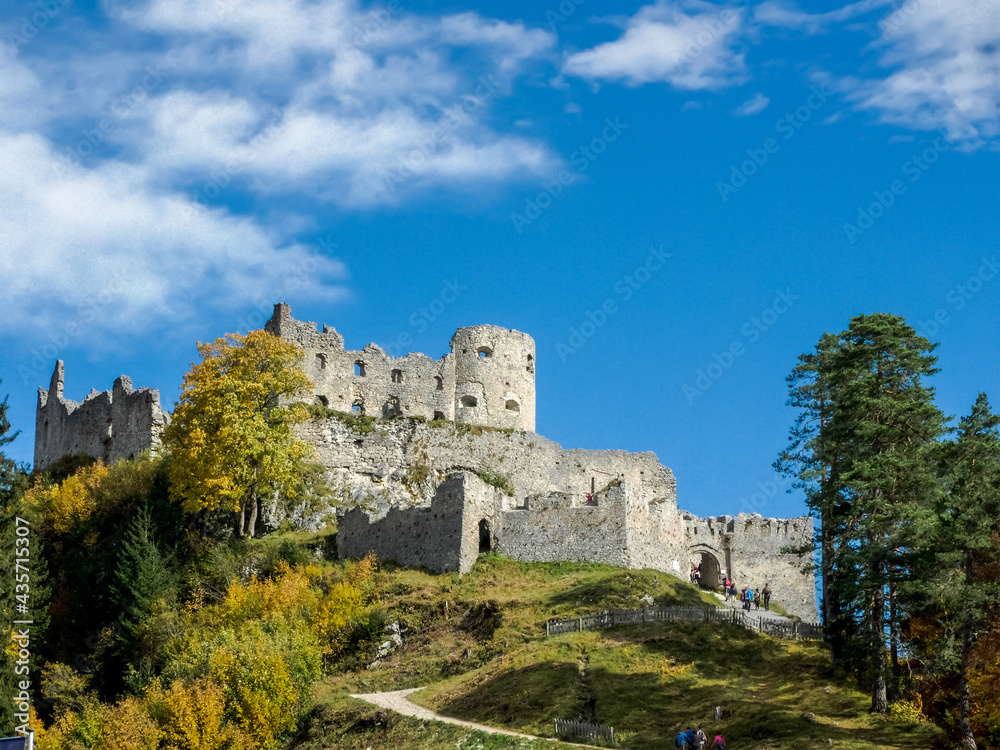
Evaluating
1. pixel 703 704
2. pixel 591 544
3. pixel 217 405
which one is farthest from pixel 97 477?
pixel 703 704

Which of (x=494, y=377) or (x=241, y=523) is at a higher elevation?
(x=494, y=377)

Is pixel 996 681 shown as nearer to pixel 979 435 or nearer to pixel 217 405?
pixel 979 435

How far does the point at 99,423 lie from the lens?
2827 inches

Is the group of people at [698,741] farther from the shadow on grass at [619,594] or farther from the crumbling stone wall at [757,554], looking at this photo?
the crumbling stone wall at [757,554]

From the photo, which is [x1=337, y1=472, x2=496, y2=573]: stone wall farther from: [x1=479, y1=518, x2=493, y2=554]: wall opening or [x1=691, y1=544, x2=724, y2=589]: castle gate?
[x1=691, y1=544, x2=724, y2=589]: castle gate

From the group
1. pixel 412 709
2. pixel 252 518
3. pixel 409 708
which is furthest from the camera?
pixel 252 518

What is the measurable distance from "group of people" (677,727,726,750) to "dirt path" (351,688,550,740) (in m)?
4.16

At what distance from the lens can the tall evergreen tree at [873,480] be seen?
36812 mm

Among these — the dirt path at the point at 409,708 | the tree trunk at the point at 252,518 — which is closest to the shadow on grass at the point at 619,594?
the dirt path at the point at 409,708

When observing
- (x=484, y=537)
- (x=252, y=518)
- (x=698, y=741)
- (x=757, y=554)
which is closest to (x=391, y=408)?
(x=252, y=518)

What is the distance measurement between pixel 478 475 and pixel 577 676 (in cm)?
2423

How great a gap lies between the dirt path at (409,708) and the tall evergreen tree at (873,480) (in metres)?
9.93

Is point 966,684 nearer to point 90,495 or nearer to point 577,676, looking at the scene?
point 577,676

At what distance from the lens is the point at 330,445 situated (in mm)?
64812
